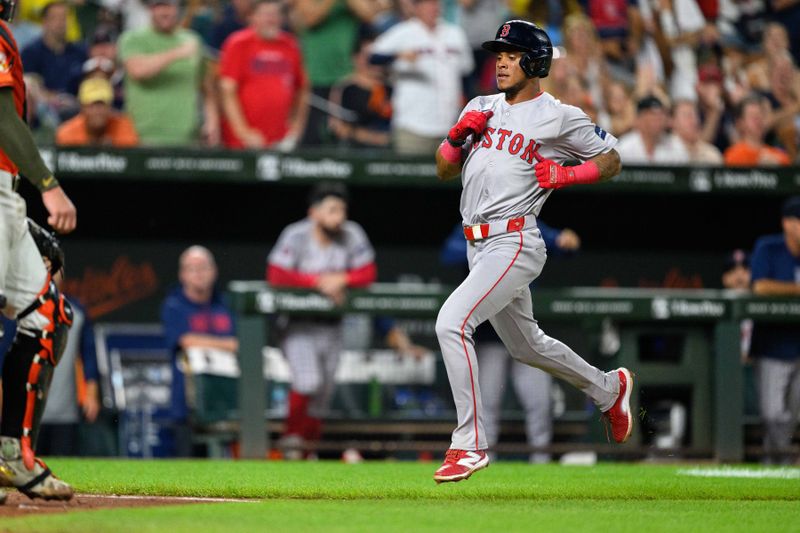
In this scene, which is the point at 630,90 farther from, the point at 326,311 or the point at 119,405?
the point at 119,405

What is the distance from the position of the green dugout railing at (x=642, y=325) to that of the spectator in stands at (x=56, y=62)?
254cm

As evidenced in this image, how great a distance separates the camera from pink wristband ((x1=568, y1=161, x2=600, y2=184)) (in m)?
5.33

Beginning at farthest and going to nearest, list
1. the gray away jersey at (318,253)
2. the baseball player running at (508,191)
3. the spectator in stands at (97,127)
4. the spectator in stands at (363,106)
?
the spectator in stands at (363,106), the spectator in stands at (97,127), the gray away jersey at (318,253), the baseball player running at (508,191)

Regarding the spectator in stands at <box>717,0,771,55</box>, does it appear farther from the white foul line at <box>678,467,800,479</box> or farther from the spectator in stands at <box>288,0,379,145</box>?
the white foul line at <box>678,467,800,479</box>

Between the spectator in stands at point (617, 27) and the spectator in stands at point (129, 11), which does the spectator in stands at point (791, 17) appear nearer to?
the spectator in stands at point (617, 27)

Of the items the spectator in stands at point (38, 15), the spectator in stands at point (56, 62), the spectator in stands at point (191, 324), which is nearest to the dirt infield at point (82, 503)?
the spectator in stands at point (191, 324)

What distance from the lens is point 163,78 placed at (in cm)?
964

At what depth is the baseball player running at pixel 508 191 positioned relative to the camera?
5207 millimetres

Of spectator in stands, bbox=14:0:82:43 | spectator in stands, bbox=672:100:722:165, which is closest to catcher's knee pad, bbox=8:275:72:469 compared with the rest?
spectator in stands, bbox=14:0:82:43

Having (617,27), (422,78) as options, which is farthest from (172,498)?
(617,27)

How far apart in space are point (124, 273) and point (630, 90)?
174 inches

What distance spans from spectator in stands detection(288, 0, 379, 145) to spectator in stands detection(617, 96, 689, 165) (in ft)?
7.44

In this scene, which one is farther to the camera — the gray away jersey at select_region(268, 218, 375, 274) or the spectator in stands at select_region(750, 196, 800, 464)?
the gray away jersey at select_region(268, 218, 375, 274)

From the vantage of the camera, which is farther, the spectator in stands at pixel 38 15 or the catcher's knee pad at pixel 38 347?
the spectator in stands at pixel 38 15
